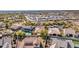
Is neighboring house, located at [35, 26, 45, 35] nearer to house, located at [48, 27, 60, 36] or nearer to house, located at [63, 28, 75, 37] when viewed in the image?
house, located at [48, 27, 60, 36]

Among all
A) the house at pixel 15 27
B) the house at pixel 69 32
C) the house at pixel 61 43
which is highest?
the house at pixel 15 27

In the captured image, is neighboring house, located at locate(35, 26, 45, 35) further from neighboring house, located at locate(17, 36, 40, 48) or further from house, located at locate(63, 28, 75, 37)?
house, located at locate(63, 28, 75, 37)

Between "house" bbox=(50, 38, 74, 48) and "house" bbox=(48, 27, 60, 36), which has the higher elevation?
"house" bbox=(48, 27, 60, 36)

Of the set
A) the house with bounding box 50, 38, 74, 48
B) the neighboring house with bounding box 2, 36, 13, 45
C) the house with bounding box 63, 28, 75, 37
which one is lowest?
the house with bounding box 50, 38, 74, 48

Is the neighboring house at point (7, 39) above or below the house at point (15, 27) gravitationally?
below

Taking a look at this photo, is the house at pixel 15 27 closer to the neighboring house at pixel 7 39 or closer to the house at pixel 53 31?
the neighboring house at pixel 7 39

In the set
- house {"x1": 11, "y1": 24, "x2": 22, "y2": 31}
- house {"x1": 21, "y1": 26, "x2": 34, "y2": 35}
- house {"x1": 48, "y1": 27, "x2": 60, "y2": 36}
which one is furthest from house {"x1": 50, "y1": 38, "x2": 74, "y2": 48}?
house {"x1": 11, "y1": 24, "x2": 22, "y2": 31}

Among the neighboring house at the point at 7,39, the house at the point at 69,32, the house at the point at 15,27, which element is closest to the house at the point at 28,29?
the house at the point at 15,27

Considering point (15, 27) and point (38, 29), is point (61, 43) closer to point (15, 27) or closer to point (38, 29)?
point (38, 29)

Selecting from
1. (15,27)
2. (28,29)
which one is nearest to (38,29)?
(28,29)
